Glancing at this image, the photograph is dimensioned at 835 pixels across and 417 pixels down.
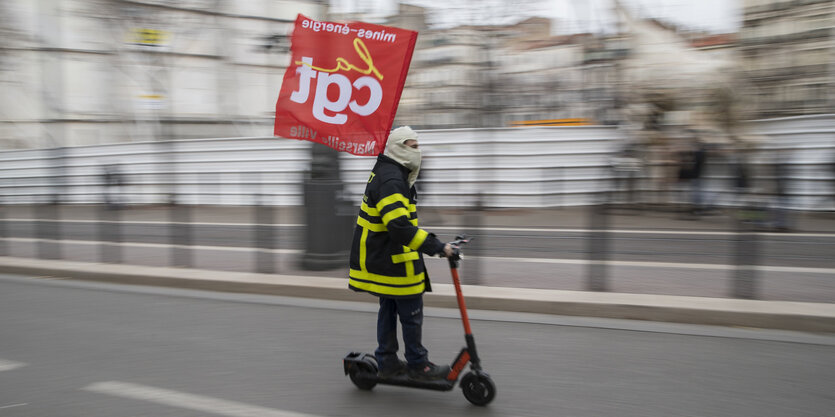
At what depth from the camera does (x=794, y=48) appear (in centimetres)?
1545

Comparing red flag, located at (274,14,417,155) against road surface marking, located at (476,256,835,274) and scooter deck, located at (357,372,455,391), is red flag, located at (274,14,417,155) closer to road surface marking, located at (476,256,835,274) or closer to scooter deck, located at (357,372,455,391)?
scooter deck, located at (357,372,455,391)

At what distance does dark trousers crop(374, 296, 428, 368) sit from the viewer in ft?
13.5

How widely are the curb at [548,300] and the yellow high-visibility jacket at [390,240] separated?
8.43 feet

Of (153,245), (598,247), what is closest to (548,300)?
(598,247)

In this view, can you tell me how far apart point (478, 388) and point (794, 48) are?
15.2m

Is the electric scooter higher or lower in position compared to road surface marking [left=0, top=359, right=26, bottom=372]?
higher

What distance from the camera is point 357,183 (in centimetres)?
1934

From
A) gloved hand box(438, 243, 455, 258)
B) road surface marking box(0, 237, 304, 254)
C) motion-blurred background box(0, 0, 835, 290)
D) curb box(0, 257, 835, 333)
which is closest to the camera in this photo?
gloved hand box(438, 243, 455, 258)

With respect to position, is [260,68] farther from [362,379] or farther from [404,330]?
[404,330]

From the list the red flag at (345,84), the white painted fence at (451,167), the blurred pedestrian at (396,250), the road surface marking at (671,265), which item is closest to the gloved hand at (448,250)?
the blurred pedestrian at (396,250)

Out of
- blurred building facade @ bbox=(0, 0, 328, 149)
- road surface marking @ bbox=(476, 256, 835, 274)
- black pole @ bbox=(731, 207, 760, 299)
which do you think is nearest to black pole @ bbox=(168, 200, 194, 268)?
road surface marking @ bbox=(476, 256, 835, 274)

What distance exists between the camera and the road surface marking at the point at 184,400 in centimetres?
396

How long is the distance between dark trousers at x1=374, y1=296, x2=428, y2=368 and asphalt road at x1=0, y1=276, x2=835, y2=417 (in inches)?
10.6

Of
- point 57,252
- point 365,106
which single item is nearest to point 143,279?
point 57,252
